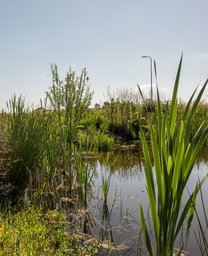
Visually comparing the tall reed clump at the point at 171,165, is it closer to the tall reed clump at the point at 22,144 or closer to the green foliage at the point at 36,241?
the green foliage at the point at 36,241

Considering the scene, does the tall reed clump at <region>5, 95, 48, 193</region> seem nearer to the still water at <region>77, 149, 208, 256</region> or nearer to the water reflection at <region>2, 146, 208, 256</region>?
the water reflection at <region>2, 146, 208, 256</region>

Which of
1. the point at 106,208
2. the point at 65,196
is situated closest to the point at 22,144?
the point at 65,196

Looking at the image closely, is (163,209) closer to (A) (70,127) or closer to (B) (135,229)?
(B) (135,229)

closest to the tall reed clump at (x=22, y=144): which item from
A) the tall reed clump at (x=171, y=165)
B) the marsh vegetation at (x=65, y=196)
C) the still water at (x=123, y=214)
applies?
the marsh vegetation at (x=65, y=196)

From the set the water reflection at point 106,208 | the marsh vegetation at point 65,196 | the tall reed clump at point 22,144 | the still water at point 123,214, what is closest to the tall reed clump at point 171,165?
the marsh vegetation at point 65,196

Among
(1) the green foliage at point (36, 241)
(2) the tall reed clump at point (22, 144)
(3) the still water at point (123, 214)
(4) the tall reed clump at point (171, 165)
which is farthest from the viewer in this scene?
(2) the tall reed clump at point (22, 144)

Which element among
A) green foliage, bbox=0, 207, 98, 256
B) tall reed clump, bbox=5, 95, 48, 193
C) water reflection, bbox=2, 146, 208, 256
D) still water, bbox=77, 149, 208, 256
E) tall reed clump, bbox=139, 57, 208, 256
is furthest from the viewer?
tall reed clump, bbox=5, 95, 48, 193

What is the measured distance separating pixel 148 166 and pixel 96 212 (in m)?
2.78

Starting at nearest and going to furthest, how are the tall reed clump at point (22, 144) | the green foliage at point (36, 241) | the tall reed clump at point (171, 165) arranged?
the tall reed clump at point (171, 165), the green foliage at point (36, 241), the tall reed clump at point (22, 144)

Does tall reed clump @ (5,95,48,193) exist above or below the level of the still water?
above

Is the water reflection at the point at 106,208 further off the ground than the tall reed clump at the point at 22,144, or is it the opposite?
the tall reed clump at the point at 22,144

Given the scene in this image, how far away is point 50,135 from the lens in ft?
14.7

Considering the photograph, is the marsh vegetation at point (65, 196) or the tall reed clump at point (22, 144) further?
the tall reed clump at point (22, 144)

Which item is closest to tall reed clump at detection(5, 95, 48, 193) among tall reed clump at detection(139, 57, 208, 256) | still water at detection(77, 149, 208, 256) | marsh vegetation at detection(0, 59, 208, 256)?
marsh vegetation at detection(0, 59, 208, 256)
